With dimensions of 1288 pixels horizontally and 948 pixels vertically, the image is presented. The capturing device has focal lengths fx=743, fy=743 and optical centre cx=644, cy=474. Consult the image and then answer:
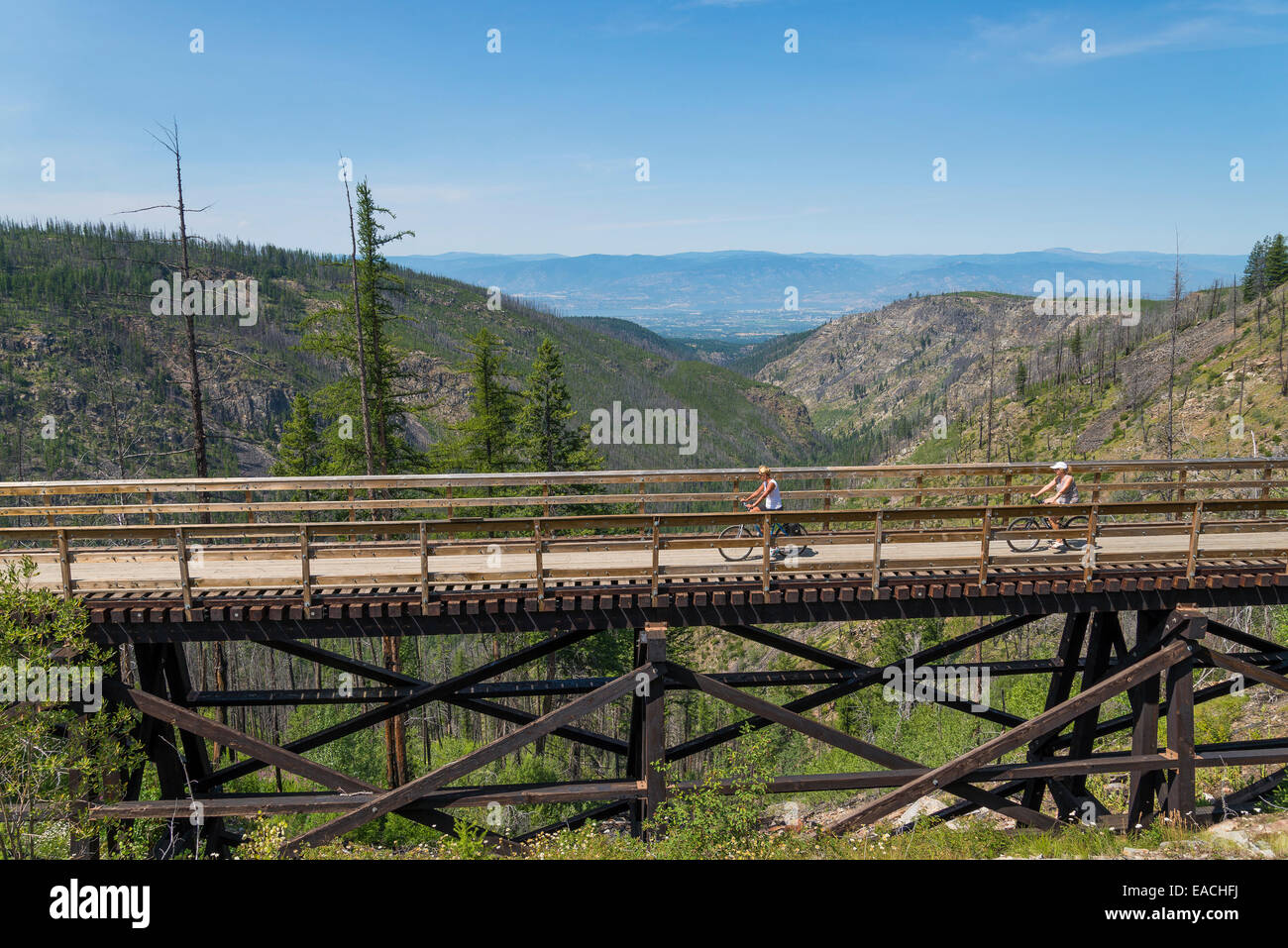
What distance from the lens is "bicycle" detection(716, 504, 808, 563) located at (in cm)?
1107

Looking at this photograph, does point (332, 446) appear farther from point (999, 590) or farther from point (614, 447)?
point (614, 447)

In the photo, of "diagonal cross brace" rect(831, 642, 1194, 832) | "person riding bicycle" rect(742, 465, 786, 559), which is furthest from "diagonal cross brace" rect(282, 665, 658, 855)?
"diagonal cross brace" rect(831, 642, 1194, 832)

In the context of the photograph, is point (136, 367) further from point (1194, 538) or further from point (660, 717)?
point (1194, 538)

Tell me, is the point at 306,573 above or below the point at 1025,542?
above

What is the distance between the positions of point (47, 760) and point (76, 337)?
14520 centimetres

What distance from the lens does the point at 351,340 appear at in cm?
2272

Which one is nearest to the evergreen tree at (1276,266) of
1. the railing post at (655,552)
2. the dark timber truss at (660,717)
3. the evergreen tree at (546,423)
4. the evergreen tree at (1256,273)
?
the evergreen tree at (1256,273)

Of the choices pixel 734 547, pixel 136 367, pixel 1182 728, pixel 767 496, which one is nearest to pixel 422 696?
pixel 734 547

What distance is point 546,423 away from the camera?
89.5 feet

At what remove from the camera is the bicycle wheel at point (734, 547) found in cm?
1069

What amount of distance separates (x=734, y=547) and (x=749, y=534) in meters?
1.15

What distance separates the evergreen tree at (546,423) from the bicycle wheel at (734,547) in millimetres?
15284

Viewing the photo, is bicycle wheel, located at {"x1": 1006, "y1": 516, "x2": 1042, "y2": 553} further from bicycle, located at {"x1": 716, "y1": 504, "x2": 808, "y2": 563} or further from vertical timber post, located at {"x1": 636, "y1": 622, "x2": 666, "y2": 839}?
vertical timber post, located at {"x1": 636, "y1": 622, "x2": 666, "y2": 839}
